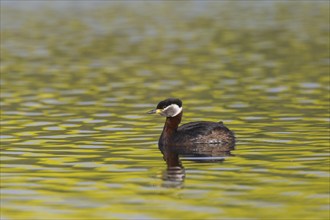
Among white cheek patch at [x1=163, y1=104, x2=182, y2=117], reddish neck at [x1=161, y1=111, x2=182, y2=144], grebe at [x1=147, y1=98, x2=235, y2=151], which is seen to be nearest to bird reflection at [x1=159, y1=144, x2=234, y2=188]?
grebe at [x1=147, y1=98, x2=235, y2=151]

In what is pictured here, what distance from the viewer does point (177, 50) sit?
5347cm

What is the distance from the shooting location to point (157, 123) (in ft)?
89.4

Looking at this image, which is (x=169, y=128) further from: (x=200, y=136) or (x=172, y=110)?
(x=200, y=136)

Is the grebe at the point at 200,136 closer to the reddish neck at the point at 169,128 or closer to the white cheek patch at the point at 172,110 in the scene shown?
the reddish neck at the point at 169,128

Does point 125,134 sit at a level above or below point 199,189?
above

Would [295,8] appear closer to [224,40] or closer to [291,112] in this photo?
[224,40]

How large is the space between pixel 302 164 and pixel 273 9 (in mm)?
78070

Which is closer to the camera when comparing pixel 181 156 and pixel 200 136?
pixel 181 156

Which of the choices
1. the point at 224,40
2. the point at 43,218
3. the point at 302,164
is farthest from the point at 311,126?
the point at 224,40

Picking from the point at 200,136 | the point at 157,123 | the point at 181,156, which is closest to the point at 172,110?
the point at 200,136

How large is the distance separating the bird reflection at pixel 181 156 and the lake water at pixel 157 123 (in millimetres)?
111

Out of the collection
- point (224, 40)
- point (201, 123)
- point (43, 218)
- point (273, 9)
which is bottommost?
point (43, 218)

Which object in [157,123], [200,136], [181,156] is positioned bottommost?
[181,156]

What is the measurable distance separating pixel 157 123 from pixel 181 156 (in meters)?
5.58
